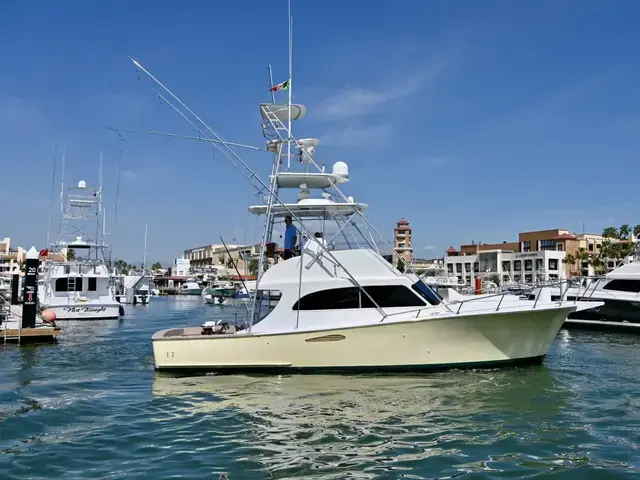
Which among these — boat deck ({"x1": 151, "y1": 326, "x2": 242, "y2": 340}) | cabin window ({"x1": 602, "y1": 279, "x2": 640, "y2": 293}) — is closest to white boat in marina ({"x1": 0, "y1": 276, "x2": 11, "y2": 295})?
boat deck ({"x1": 151, "y1": 326, "x2": 242, "y2": 340})

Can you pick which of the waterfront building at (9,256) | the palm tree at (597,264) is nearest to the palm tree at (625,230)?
the palm tree at (597,264)

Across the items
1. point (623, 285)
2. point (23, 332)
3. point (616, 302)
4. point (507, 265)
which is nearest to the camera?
point (23, 332)

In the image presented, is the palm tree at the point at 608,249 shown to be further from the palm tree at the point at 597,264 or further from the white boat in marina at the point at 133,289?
the white boat in marina at the point at 133,289

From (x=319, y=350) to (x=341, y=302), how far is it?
1.24m

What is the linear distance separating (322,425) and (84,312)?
27806mm

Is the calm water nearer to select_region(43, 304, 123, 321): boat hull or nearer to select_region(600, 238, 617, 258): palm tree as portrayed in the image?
select_region(43, 304, 123, 321): boat hull

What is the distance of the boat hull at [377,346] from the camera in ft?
40.8

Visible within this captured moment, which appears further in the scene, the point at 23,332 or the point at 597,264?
the point at 597,264

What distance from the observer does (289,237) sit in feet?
46.8

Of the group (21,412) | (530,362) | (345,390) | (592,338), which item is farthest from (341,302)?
(592,338)

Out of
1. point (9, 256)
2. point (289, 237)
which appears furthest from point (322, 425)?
point (9, 256)

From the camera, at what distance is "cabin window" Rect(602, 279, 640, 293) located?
86.5ft

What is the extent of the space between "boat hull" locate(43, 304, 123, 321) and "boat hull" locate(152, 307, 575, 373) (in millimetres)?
22129

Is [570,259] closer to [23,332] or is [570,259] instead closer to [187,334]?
[23,332]
